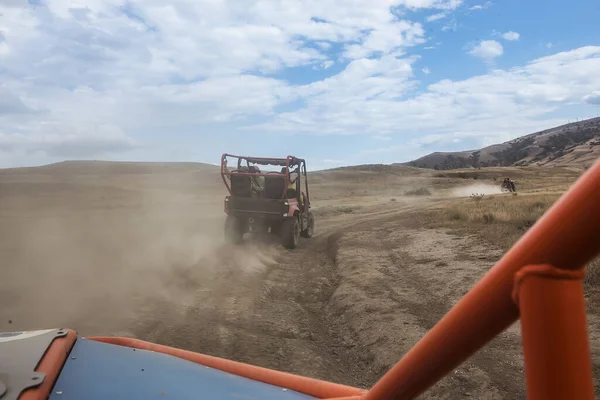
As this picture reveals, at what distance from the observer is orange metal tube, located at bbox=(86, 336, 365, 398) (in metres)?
2.24

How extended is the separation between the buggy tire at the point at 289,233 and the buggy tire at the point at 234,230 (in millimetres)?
1174

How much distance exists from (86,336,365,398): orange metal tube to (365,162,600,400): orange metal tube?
0.74m

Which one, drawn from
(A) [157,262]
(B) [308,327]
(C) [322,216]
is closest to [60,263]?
(A) [157,262]

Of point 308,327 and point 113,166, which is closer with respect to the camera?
point 308,327

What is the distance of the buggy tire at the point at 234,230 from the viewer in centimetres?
1421

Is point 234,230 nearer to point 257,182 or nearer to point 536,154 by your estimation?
point 257,182

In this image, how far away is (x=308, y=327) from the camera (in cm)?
709

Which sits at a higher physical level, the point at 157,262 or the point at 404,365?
the point at 404,365

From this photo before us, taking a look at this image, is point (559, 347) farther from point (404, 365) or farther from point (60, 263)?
point (60, 263)

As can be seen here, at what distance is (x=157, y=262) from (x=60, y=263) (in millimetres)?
1889

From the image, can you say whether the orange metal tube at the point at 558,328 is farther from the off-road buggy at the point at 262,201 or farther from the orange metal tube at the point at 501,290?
the off-road buggy at the point at 262,201

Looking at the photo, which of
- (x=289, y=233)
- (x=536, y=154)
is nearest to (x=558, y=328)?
(x=289, y=233)

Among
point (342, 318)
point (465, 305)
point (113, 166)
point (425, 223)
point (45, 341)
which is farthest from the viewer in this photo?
point (113, 166)

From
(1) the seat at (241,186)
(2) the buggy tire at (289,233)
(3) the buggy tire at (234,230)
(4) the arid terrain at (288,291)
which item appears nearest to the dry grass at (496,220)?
(4) the arid terrain at (288,291)
